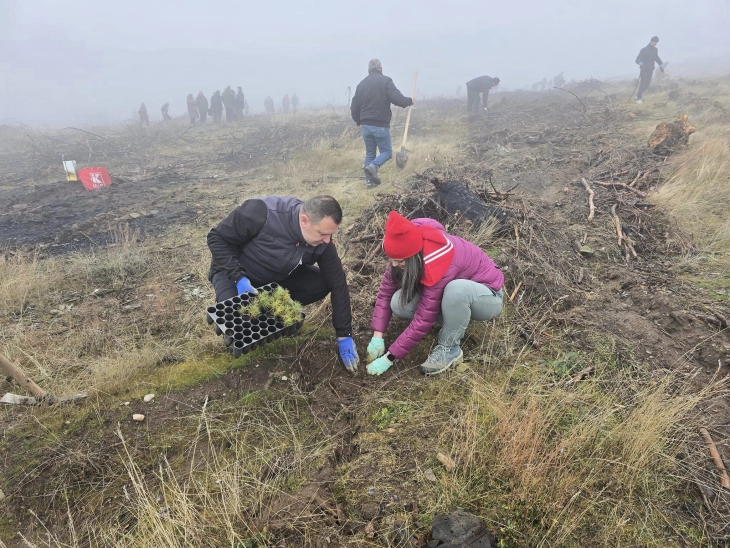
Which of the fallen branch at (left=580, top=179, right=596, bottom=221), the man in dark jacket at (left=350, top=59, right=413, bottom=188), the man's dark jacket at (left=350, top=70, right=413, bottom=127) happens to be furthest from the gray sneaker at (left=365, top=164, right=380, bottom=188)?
the fallen branch at (left=580, top=179, right=596, bottom=221)

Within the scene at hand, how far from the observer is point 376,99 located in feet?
23.9

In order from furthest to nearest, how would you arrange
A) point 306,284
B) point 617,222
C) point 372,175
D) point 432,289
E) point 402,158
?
1. point 402,158
2. point 372,175
3. point 617,222
4. point 306,284
5. point 432,289

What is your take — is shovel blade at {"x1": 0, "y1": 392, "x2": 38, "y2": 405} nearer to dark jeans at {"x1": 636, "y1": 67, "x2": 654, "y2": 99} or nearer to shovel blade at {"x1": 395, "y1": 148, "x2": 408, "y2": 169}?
shovel blade at {"x1": 395, "y1": 148, "x2": 408, "y2": 169}

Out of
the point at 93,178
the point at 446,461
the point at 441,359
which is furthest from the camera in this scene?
the point at 93,178

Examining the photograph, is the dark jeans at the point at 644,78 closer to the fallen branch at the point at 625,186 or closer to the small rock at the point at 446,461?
the fallen branch at the point at 625,186

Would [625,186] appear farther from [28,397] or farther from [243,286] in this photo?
[28,397]

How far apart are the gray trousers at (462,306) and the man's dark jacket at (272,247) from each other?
0.49 metres

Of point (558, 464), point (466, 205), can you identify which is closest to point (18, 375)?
point (558, 464)

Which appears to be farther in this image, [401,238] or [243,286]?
[243,286]

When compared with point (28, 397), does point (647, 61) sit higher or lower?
higher

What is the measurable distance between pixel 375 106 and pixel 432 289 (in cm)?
589

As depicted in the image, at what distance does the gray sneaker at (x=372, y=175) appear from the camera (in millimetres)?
7508

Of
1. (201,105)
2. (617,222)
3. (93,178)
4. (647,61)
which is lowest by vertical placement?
(617,222)

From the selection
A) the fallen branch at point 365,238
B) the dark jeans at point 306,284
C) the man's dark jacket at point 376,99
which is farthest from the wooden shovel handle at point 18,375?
the man's dark jacket at point 376,99
